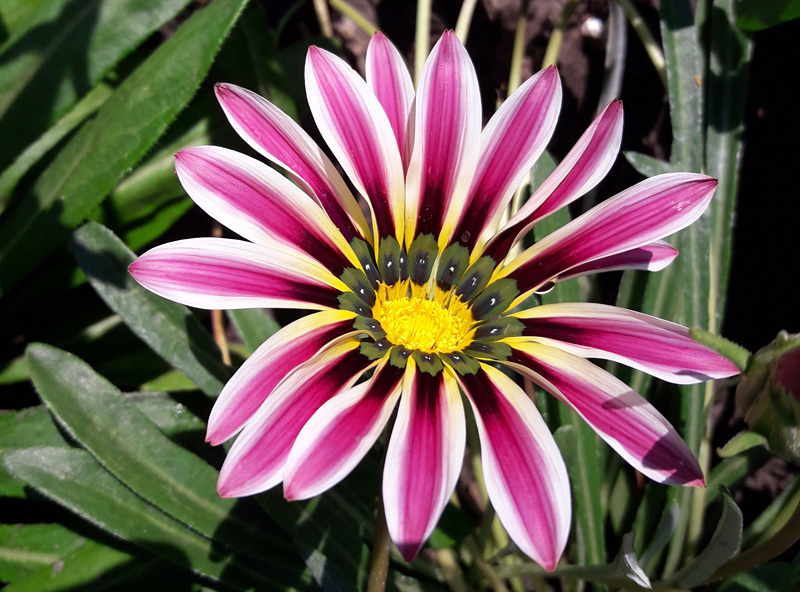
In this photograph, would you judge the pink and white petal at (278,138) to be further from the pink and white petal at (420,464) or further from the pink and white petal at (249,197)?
the pink and white petal at (420,464)

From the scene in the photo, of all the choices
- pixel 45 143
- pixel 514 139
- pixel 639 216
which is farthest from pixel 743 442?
pixel 45 143

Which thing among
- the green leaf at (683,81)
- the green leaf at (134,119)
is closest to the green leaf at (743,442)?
the green leaf at (683,81)

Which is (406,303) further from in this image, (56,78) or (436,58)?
(56,78)

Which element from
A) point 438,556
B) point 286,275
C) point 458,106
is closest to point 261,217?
point 286,275

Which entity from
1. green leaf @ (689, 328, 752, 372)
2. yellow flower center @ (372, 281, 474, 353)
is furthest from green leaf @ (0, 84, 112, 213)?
green leaf @ (689, 328, 752, 372)

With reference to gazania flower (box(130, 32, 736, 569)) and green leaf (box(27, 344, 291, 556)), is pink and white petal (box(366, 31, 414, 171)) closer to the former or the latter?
gazania flower (box(130, 32, 736, 569))
